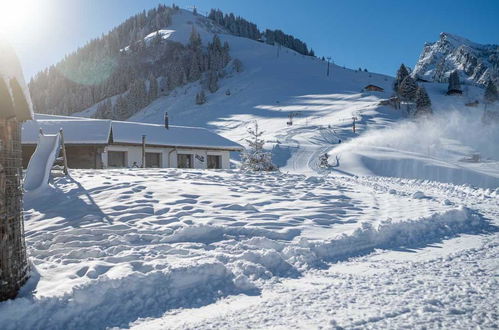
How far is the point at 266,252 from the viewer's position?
561 cm

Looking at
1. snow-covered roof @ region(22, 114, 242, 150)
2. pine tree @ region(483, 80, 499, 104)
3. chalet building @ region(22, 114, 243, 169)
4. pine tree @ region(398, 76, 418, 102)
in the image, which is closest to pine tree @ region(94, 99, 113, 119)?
pine tree @ region(398, 76, 418, 102)

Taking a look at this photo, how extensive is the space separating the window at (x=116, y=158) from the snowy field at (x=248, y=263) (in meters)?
13.8

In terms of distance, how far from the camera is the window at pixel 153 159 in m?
25.4

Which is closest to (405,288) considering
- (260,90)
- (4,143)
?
(4,143)

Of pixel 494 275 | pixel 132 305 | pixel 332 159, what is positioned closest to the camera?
pixel 132 305

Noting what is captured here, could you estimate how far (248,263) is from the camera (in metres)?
5.23

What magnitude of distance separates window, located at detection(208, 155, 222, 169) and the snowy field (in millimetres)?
18128

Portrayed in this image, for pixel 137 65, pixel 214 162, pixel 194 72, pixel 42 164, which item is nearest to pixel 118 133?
pixel 214 162

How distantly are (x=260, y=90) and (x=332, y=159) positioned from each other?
58603mm

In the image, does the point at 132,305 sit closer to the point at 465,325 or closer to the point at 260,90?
the point at 465,325

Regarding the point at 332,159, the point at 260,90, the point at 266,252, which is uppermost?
the point at 260,90

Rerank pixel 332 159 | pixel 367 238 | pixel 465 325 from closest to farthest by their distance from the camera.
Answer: pixel 465 325 < pixel 367 238 < pixel 332 159

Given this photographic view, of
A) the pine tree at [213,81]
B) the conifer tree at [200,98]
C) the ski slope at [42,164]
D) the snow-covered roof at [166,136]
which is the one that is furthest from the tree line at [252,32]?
the ski slope at [42,164]

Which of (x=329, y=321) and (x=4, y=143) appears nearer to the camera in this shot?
(x=329, y=321)
